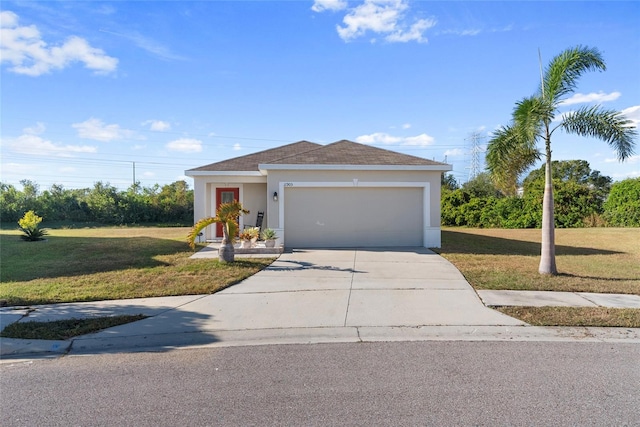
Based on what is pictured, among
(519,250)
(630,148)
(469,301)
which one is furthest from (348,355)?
(519,250)

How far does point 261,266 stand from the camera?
10.6m

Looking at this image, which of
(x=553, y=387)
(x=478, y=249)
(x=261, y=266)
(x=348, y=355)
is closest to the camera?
(x=553, y=387)

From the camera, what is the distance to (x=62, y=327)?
593 cm

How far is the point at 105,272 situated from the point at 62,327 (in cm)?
428

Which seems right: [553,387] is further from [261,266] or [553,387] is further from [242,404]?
[261,266]

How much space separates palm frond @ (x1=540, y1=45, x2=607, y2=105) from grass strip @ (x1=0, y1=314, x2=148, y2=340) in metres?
9.65

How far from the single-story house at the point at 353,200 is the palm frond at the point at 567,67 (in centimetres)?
480

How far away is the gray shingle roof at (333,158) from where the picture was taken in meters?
14.1

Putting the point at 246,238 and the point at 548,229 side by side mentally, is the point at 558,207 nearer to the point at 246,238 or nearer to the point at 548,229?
the point at 548,229

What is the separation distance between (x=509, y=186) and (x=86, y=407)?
11.1 meters

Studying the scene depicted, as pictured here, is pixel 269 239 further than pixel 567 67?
Yes

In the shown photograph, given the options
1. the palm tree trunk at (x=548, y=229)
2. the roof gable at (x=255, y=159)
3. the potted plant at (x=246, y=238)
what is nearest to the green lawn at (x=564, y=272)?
the palm tree trunk at (x=548, y=229)

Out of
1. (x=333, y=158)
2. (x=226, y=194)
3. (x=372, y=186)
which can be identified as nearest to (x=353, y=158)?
(x=333, y=158)

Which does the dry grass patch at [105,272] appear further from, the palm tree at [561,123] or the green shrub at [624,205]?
the green shrub at [624,205]
